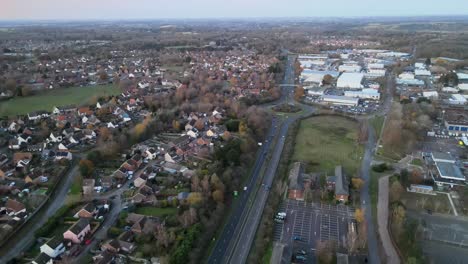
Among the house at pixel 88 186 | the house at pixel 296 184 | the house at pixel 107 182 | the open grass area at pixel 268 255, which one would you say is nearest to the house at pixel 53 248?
the house at pixel 88 186

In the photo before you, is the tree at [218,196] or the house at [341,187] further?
the house at [341,187]

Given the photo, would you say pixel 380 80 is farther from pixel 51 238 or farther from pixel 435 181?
pixel 51 238

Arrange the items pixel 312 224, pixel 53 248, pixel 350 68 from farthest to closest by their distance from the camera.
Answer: pixel 350 68, pixel 312 224, pixel 53 248

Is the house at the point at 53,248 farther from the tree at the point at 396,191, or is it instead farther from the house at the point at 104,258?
the tree at the point at 396,191

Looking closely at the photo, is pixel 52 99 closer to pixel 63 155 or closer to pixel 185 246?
pixel 63 155

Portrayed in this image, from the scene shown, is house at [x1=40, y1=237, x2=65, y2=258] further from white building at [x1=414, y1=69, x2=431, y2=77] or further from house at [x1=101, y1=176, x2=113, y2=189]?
white building at [x1=414, y1=69, x2=431, y2=77]

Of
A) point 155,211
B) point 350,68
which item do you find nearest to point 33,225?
point 155,211

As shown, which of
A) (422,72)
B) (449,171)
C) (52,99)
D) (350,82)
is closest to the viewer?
(449,171)
